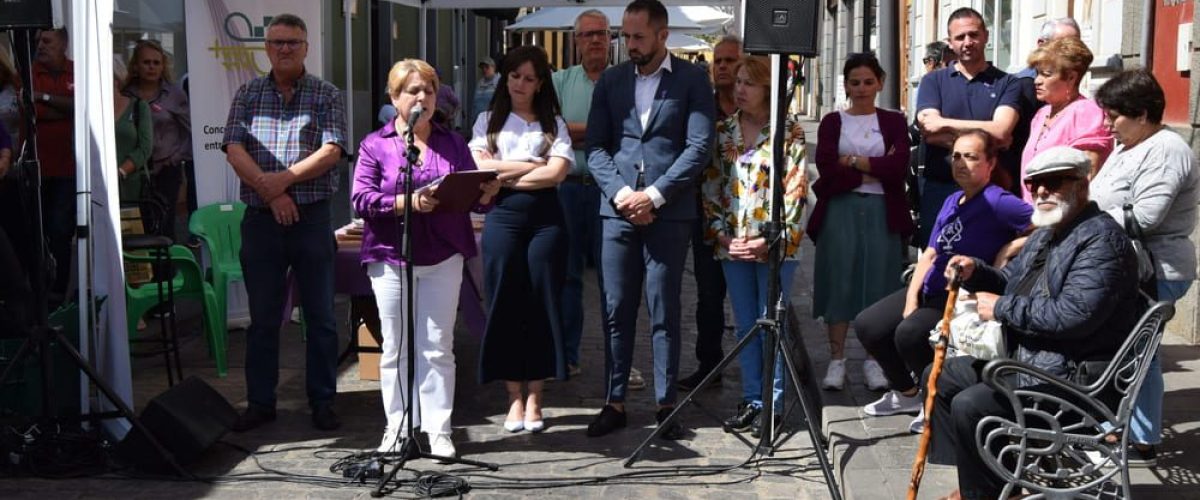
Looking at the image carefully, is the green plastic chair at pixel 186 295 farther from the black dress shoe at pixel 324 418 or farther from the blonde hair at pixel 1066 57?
the blonde hair at pixel 1066 57

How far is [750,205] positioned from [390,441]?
193 cm

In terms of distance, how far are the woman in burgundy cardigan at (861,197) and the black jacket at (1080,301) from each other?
6.59 ft

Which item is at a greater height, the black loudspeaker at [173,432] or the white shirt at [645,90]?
the white shirt at [645,90]

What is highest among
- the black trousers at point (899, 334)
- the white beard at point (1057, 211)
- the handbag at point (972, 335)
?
the white beard at point (1057, 211)

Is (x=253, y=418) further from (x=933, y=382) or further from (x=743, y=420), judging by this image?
(x=933, y=382)

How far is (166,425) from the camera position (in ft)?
19.5

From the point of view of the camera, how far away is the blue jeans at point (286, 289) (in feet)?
21.5

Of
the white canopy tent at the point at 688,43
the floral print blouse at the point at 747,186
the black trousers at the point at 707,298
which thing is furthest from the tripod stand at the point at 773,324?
the white canopy tent at the point at 688,43

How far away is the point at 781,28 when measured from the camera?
5.84m

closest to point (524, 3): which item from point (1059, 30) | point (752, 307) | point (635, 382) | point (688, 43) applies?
point (635, 382)

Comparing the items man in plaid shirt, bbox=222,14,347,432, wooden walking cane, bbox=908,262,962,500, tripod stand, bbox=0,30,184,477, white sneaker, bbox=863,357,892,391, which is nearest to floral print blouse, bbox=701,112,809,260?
white sneaker, bbox=863,357,892,391

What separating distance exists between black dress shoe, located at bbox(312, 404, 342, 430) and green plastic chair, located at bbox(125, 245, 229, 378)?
1272 millimetres

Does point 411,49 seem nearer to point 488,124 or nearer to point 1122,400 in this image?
point 488,124

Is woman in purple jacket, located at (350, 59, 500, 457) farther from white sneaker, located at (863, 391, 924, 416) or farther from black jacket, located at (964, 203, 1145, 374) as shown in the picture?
black jacket, located at (964, 203, 1145, 374)
